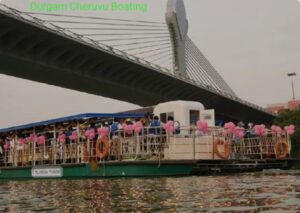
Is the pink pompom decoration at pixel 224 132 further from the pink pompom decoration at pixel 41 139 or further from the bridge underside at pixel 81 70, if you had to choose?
the bridge underside at pixel 81 70

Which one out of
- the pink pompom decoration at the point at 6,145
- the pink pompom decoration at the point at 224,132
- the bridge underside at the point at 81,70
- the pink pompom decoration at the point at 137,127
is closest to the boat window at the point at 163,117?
the pink pompom decoration at the point at 224,132

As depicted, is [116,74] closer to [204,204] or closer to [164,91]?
[164,91]

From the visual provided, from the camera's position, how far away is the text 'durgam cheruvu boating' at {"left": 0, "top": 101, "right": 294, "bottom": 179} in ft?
50.2

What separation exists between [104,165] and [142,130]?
1.73 meters

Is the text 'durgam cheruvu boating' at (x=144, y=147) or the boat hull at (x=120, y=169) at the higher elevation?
the text 'durgam cheruvu boating' at (x=144, y=147)

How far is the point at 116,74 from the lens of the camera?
141 ft

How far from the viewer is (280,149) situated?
1917 centimetres

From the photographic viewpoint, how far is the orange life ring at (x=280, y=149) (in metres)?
19.0

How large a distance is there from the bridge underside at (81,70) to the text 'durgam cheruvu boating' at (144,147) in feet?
35.7

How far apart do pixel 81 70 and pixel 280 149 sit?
22.4 m

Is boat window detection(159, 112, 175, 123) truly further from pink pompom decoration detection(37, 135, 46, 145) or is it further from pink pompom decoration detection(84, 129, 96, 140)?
pink pompom decoration detection(37, 135, 46, 145)

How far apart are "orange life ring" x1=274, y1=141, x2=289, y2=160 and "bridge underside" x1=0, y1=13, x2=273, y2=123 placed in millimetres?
17473

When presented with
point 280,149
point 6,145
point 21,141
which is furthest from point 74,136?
point 280,149

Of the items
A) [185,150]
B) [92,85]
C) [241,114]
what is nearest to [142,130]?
[185,150]
